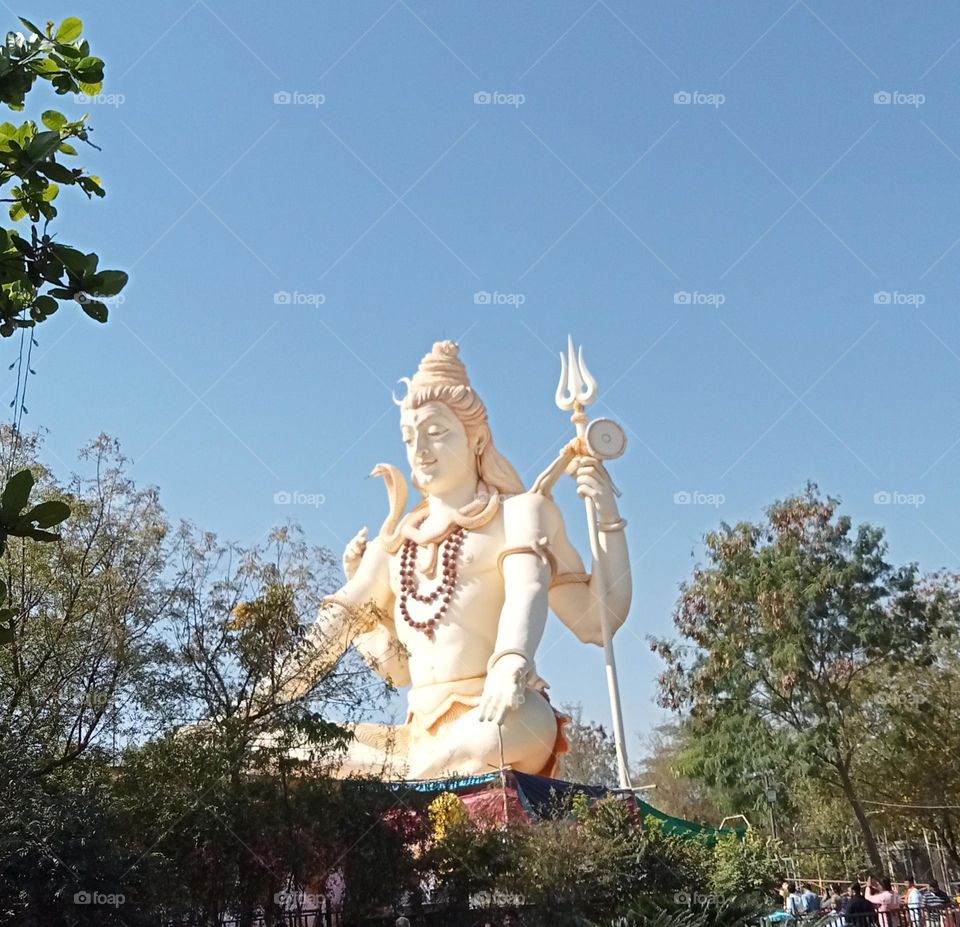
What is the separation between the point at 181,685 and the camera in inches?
339

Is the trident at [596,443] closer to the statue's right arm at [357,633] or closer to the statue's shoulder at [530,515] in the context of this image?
the statue's shoulder at [530,515]

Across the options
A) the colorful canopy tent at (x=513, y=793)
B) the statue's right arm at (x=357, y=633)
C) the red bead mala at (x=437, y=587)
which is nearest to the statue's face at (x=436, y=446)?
the red bead mala at (x=437, y=587)

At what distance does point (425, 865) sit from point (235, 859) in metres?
1.42

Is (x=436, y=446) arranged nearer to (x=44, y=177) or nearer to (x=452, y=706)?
(x=452, y=706)

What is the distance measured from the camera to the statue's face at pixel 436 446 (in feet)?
41.9

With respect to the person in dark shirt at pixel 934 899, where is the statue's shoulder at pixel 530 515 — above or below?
above

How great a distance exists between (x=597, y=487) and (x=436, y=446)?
Result: 1.86m

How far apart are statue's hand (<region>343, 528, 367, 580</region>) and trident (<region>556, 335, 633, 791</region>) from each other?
2.80 metres

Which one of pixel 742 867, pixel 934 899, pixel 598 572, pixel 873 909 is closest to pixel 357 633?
pixel 598 572

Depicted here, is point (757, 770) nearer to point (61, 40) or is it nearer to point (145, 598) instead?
point (145, 598)

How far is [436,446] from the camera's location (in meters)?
12.8

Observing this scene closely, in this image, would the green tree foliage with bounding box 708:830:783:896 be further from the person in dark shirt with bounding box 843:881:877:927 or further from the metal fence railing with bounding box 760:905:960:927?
the person in dark shirt with bounding box 843:881:877:927

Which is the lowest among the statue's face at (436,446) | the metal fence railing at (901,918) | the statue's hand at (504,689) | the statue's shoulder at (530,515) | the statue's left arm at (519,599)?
the metal fence railing at (901,918)

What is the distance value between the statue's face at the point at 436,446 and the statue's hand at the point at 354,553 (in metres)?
1.33
